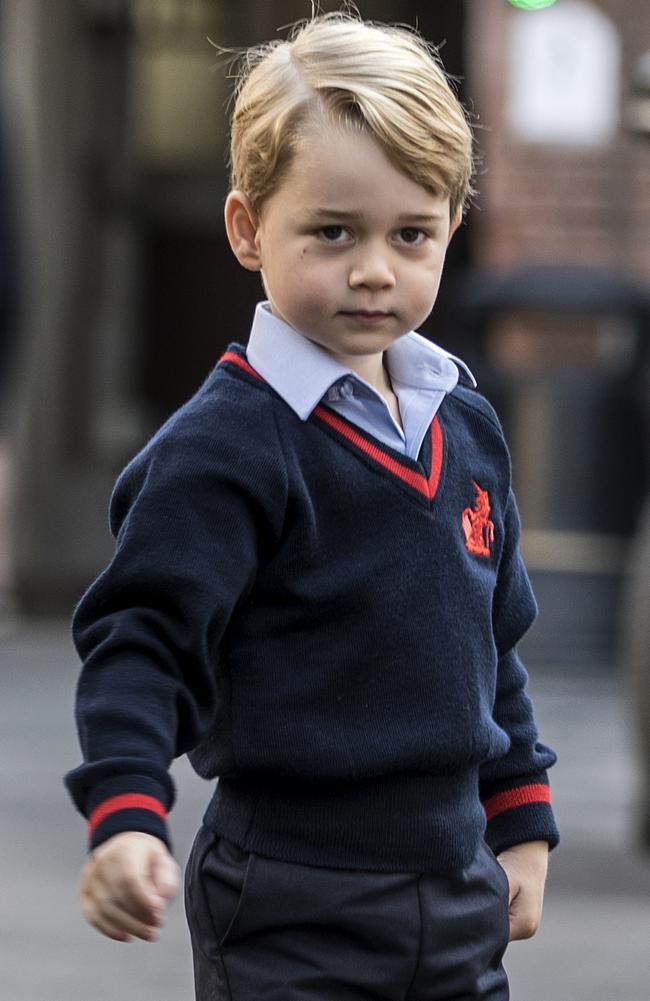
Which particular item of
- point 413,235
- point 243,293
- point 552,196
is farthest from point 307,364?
point 243,293

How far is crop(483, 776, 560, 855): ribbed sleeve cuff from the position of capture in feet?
8.08

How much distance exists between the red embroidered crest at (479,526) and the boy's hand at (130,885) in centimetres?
49

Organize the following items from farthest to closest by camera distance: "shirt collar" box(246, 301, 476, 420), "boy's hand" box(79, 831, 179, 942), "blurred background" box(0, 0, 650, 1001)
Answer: "blurred background" box(0, 0, 650, 1001)
"shirt collar" box(246, 301, 476, 420)
"boy's hand" box(79, 831, 179, 942)

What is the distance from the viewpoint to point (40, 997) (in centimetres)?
385

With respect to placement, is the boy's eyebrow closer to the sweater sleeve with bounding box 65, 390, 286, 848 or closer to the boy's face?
the boy's face

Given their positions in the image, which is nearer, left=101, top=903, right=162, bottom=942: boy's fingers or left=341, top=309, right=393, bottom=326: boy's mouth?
left=101, top=903, right=162, bottom=942: boy's fingers

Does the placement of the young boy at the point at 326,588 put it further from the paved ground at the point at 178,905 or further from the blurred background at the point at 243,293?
the blurred background at the point at 243,293

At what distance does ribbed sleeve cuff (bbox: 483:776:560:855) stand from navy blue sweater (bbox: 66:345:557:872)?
0.17m

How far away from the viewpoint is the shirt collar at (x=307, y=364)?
87.0 inches

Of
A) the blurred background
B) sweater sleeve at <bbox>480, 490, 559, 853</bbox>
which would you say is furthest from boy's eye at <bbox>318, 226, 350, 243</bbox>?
the blurred background

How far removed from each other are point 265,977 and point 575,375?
7275 mm

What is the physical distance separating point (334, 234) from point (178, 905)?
266 cm

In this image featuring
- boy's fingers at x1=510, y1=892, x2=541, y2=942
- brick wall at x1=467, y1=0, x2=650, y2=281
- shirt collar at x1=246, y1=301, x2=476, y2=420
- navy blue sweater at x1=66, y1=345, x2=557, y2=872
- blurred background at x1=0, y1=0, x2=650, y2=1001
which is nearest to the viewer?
navy blue sweater at x1=66, y1=345, x2=557, y2=872

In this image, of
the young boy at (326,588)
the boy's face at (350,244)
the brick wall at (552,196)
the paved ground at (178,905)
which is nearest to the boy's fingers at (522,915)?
the young boy at (326,588)
